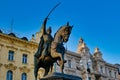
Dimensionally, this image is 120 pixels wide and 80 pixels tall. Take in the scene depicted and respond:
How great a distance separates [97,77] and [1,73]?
69.1 ft

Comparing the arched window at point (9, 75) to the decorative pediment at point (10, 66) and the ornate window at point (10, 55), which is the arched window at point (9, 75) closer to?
the decorative pediment at point (10, 66)

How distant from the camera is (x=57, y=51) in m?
9.99

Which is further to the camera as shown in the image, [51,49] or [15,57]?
[15,57]

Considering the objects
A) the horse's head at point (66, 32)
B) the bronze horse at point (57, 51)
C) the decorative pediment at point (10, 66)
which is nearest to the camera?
the bronze horse at point (57, 51)

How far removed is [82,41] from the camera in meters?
50.6

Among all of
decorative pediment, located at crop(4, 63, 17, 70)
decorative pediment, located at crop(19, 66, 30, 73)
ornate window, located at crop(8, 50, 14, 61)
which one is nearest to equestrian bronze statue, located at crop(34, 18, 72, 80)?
decorative pediment, located at crop(4, 63, 17, 70)

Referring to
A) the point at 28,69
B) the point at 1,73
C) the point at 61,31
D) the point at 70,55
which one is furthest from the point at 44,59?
the point at 70,55

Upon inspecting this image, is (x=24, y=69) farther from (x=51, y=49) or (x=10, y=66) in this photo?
(x=51, y=49)

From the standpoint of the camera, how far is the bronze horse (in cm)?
990

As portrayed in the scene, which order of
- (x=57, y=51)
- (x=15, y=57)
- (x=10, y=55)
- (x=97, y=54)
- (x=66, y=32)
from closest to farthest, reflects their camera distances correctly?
(x=57, y=51) → (x=66, y=32) → (x=10, y=55) → (x=15, y=57) → (x=97, y=54)

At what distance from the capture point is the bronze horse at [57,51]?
9898 mm

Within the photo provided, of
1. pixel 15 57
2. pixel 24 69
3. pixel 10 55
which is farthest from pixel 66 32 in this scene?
pixel 24 69

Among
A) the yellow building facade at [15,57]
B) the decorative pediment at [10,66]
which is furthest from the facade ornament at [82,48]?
the decorative pediment at [10,66]

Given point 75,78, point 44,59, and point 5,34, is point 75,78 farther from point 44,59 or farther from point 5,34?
point 5,34
